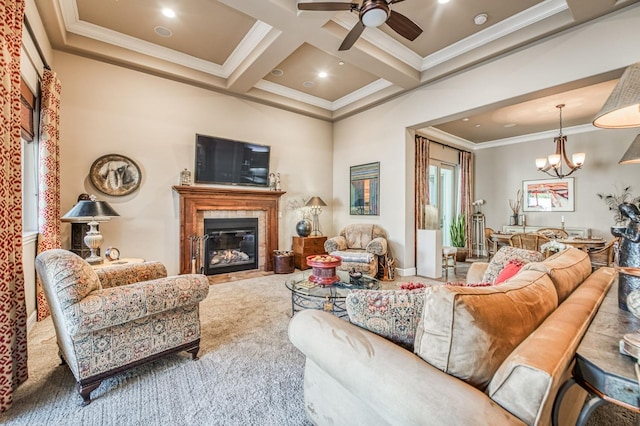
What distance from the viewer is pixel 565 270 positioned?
1.79 m

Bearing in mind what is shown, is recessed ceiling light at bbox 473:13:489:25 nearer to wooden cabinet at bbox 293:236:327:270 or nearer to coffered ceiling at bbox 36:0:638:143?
coffered ceiling at bbox 36:0:638:143

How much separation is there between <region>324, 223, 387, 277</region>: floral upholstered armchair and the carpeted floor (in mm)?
2166

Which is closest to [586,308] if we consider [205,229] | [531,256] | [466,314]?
[466,314]

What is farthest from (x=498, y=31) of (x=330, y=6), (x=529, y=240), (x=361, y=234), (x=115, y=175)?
(x=115, y=175)

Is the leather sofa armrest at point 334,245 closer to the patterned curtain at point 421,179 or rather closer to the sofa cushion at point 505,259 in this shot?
the patterned curtain at point 421,179

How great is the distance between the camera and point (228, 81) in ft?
15.9

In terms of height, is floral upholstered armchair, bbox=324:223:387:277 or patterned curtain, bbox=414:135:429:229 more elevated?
patterned curtain, bbox=414:135:429:229

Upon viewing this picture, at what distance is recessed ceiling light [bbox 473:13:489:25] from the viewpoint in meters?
3.37

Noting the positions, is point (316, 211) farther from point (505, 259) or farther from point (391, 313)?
point (391, 313)

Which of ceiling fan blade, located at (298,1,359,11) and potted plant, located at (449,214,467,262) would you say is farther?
potted plant, located at (449,214,467,262)

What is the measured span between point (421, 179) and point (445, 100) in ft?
5.59

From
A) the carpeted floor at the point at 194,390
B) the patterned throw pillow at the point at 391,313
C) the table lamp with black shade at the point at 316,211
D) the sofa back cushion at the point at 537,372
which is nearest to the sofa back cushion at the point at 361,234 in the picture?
the table lamp with black shade at the point at 316,211

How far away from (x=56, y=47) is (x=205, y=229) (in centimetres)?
313

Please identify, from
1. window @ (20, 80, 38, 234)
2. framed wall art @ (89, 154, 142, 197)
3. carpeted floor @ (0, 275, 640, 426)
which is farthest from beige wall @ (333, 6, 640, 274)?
window @ (20, 80, 38, 234)
